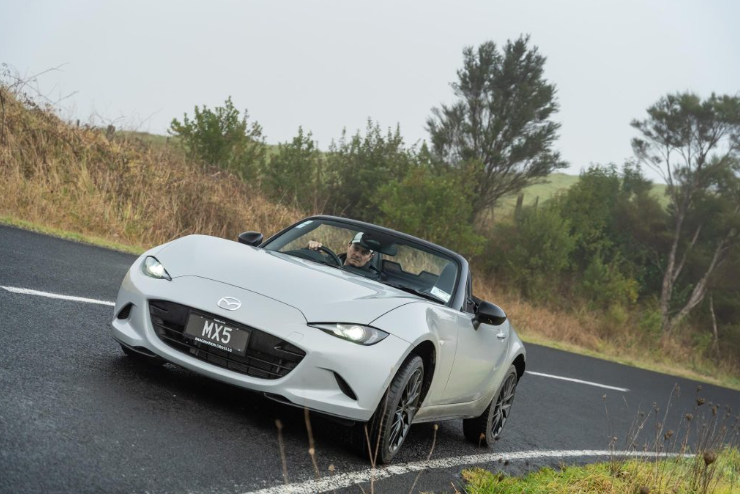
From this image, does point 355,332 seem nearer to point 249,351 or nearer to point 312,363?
point 312,363

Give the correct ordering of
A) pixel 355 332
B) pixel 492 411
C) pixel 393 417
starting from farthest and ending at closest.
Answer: pixel 492 411
pixel 393 417
pixel 355 332

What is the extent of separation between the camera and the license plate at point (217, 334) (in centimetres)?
528

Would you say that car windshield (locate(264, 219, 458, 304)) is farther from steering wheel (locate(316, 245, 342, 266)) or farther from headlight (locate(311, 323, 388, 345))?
headlight (locate(311, 323, 388, 345))

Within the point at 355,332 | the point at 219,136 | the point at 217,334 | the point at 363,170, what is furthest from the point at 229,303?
the point at 363,170

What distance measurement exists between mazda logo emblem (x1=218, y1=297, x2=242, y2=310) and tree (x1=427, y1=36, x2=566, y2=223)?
45.2 metres

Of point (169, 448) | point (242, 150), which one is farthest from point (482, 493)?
point (242, 150)

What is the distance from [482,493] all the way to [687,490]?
2005 mm

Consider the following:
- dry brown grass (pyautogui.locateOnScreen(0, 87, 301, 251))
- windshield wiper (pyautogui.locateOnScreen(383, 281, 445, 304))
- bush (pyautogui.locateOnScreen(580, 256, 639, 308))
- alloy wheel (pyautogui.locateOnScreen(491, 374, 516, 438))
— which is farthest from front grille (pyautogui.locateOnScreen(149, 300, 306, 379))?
bush (pyautogui.locateOnScreen(580, 256, 639, 308))

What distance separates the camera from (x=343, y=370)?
17.1ft

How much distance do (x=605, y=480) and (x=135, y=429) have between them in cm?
343

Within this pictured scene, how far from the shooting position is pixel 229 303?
17.6ft

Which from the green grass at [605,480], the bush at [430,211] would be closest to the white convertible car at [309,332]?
the green grass at [605,480]

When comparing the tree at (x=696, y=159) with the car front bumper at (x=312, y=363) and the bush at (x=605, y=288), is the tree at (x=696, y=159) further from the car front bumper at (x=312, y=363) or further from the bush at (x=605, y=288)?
the car front bumper at (x=312, y=363)

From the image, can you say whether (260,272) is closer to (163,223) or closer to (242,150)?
(163,223)
